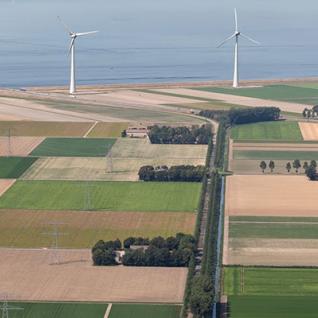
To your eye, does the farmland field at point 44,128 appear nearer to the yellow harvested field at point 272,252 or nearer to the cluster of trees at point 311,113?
the cluster of trees at point 311,113

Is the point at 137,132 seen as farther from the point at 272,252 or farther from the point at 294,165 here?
the point at 272,252

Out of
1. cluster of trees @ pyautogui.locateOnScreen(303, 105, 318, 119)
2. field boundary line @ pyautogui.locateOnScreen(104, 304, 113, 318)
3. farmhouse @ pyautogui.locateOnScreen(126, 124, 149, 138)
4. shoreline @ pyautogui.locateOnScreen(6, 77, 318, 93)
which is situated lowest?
field boundary line @ pyautogui.locateOnScreen(104, 304, 113, 318)

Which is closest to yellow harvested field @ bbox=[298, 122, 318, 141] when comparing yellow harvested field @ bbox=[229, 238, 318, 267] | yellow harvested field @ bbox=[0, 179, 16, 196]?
yellow harvested field @ bbox=[0, 179, 16, 196]

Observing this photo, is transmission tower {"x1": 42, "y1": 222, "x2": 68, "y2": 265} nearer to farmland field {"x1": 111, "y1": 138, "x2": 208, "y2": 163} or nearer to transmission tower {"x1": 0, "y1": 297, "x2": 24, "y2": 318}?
transmission tower {"x1": 0, "y1": 297, "x2": 24, "y2": 318}

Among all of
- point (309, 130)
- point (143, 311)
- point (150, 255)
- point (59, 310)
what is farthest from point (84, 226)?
point (309, 130)

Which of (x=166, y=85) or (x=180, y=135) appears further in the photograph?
(x=166, y=85)

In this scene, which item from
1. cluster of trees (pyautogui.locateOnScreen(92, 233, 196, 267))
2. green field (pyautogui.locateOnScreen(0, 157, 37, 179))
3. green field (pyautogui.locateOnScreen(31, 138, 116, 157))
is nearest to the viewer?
cluster of trees (pyautogui.locateOnScreen(92, 233, 196, 267))

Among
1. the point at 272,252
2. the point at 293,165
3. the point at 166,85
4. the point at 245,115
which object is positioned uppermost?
the point at 166,85
